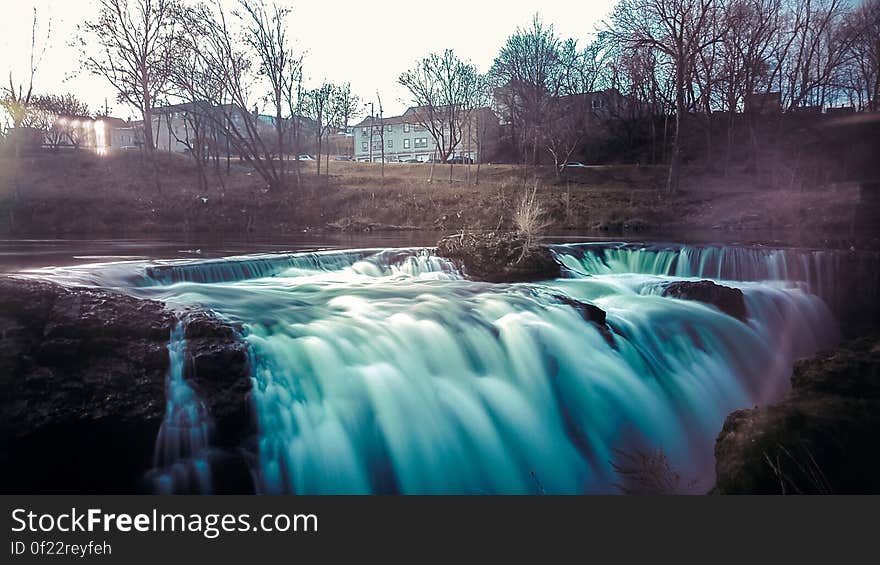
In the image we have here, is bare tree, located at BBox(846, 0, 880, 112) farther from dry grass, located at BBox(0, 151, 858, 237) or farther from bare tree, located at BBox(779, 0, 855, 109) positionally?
dry grass, located at BBox(0, 151, 858, 237)

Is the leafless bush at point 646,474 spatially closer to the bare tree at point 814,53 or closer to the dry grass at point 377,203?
the dry grass at point 377,203

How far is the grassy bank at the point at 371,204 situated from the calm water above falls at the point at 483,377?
14076mm

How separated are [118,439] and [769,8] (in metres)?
30.8

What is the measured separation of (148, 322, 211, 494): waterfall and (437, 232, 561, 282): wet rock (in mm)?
6021

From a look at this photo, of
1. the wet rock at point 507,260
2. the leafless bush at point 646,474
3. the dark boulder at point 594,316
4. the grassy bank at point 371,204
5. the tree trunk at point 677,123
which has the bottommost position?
the leafless bush at point 646,474

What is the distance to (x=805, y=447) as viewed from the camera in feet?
12.1

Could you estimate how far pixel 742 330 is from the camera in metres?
7.75

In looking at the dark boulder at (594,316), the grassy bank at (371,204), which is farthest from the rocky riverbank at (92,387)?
the grassy bank at (371,204)

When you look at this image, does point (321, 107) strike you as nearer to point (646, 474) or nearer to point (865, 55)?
point (865, 55)

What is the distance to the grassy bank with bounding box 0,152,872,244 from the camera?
22906 mm

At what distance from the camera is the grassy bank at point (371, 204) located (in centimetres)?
2291

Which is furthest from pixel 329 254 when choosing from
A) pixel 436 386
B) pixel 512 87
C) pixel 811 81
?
pixel 512 87

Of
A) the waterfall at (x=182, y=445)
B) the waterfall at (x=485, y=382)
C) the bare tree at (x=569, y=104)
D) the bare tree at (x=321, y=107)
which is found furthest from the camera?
the bare tree at (x=321, y=107)

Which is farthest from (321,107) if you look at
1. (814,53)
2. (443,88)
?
(814,53)
